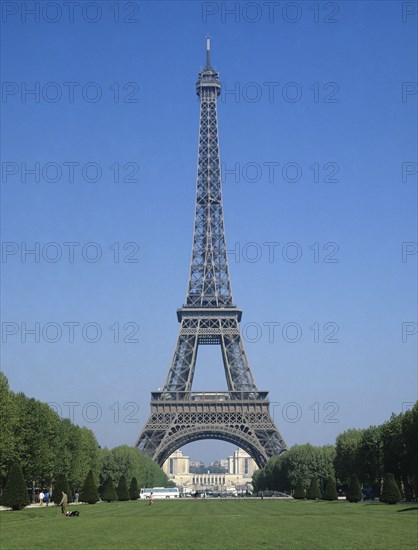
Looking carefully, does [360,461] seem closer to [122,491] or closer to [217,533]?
[122,491]

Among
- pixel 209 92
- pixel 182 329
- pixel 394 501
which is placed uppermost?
pixel 209 92

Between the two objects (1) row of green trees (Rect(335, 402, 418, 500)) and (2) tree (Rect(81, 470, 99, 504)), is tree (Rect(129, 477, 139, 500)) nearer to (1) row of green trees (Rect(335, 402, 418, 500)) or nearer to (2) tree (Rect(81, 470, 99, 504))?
(2) tree (Rect(81, 470, 99, 504))

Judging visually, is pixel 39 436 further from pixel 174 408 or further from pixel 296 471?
pixel 174 408

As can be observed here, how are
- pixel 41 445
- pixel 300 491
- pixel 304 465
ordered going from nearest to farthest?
pixel 41 445, pixel 300 491, pixel 304 465

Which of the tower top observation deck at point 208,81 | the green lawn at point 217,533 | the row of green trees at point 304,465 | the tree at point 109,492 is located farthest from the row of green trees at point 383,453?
the tower top observation deck at point 208,81

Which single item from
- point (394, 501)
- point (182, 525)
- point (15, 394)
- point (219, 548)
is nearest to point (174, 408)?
point (15, 394)

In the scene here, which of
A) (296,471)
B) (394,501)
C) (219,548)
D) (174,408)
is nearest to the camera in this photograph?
(219,548)

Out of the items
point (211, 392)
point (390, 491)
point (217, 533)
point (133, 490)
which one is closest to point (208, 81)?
point (211, 392)

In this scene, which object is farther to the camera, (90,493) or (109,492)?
(109,492)
